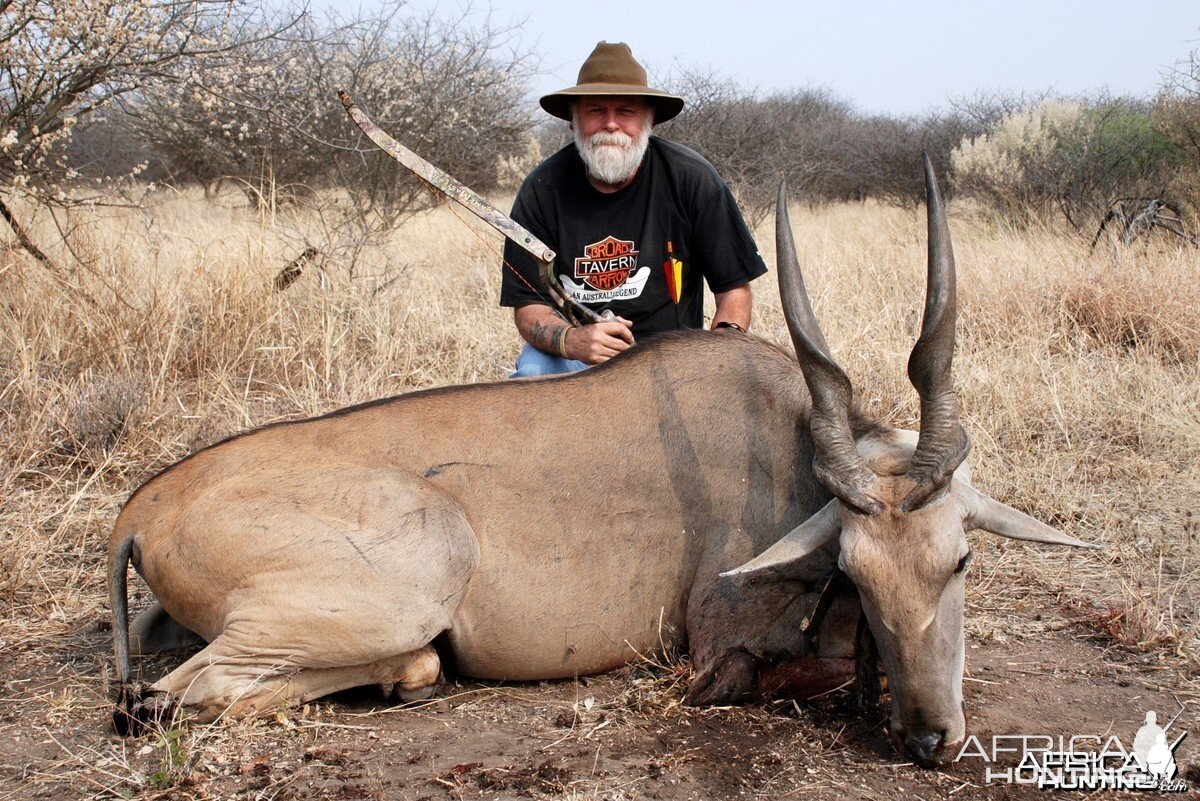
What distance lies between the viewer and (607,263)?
5.30m

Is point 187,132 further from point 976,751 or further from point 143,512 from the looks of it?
point 976,751

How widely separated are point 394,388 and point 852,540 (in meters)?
4.24

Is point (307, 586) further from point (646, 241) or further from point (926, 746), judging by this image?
point (646, 241)

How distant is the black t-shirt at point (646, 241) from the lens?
527 centimetres

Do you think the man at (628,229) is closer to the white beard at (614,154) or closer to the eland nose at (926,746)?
the white beard at (614,154)

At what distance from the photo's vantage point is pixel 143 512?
145 inches

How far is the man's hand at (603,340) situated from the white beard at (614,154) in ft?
2.81

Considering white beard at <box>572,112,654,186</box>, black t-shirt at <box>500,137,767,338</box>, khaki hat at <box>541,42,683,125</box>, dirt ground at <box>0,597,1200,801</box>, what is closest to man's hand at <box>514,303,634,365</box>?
black t-shirt at <box>500,137,767,338</box>

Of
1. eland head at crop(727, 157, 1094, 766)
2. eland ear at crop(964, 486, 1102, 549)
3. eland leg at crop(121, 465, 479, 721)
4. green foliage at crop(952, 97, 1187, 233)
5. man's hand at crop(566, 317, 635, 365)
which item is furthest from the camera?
green foliage at crop(952, 97, 1187, 233)

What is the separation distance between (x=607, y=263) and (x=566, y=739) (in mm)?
2563

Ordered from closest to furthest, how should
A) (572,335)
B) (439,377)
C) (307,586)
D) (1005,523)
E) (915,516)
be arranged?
1. (915,516)
2. (1005,523)
3. (307,586)
4. (572,335)
5. (439,377)

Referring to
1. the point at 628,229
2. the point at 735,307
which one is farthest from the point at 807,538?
the point at 628,229

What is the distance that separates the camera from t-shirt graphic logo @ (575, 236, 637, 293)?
17.3 feet

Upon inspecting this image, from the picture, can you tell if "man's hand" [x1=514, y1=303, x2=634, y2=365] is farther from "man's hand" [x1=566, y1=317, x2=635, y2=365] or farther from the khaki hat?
the khaki hat
